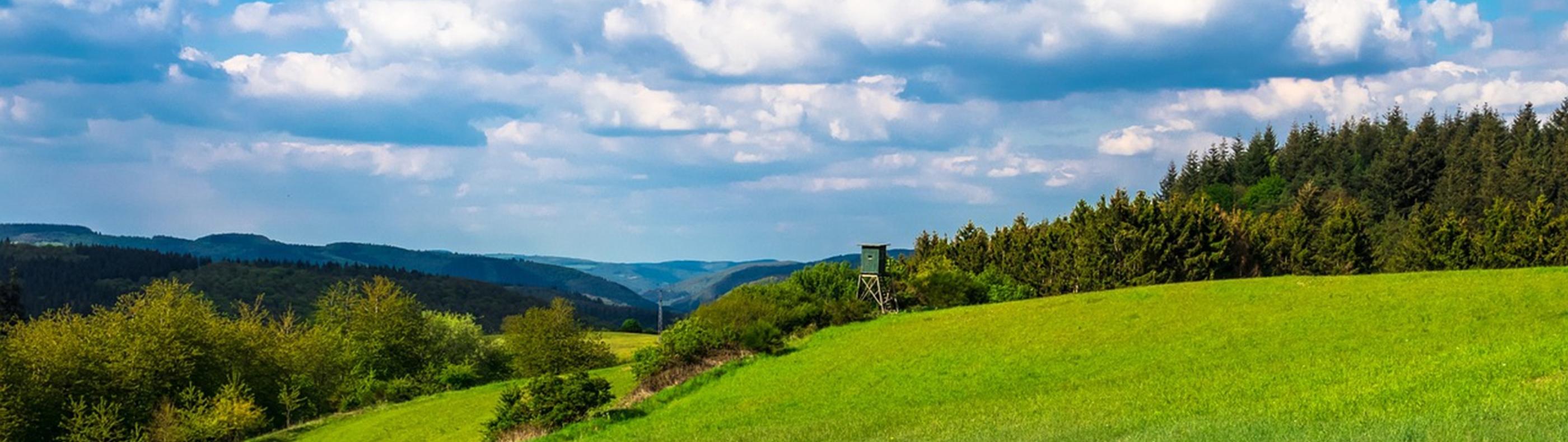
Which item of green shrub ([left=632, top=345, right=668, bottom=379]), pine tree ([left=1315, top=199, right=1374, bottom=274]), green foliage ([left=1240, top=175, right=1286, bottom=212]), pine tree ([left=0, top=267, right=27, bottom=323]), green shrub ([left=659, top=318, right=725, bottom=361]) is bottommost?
green shrub ([left=632, top=345, right=668, bottom=379])

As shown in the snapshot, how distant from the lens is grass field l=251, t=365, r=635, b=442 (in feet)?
186

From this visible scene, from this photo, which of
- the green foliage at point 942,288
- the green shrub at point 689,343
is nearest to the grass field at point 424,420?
the green shrub at point 689,343

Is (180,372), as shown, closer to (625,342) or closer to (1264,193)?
(625,342)

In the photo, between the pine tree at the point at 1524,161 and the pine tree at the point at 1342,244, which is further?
the pine tree at the point at 1524,161

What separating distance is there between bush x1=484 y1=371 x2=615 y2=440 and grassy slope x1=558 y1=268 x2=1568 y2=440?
2.08 meters

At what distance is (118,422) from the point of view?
76062mm

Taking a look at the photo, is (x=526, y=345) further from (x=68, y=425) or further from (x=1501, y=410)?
(x=1501, y=410)

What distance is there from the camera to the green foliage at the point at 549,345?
111 meters

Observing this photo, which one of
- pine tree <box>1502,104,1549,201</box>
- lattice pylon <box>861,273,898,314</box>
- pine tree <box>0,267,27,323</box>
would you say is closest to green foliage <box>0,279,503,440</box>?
pine tree <box>0,267,27,323</box>

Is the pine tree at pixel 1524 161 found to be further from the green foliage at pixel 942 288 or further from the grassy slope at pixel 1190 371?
the grassy slope at pixel 1190 371

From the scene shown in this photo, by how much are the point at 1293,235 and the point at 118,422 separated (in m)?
102

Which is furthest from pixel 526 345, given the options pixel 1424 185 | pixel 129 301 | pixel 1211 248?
pixel 1424 185

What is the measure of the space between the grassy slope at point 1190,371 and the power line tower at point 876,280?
12713 millimetres

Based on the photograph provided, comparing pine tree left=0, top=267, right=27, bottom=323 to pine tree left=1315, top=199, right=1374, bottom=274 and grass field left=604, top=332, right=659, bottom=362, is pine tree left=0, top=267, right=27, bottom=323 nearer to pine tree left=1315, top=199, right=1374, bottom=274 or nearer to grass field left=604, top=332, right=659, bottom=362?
grass field left=604, top=332, right=659, bottom=362
